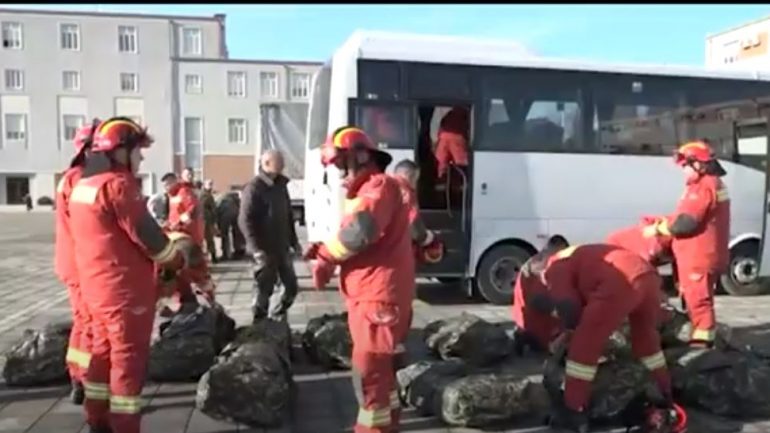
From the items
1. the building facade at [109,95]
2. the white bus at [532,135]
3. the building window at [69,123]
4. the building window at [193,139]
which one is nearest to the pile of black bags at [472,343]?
the white bus at [532,135]

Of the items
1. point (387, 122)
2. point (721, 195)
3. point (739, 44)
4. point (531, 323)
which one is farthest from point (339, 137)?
point (739, 44)

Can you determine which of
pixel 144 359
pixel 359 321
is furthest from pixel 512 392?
pixel 144 359

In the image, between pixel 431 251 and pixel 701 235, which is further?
pixel 431 251

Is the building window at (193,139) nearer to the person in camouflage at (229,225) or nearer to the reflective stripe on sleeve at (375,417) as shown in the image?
the person in camouflage at (229,225)

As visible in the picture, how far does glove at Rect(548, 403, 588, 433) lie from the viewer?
5.09 m

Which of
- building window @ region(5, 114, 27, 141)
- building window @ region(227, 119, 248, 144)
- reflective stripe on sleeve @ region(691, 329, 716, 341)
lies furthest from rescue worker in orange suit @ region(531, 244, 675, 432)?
building window @ region(5, 114, 27, 141)

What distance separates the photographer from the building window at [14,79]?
2318 inches

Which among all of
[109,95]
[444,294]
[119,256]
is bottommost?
[444,294]

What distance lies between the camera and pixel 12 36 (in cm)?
5934

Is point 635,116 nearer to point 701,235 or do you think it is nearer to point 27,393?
point 701,235

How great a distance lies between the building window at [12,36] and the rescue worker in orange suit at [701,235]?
6104cm

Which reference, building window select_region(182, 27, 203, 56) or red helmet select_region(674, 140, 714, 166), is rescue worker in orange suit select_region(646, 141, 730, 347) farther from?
building window select_region(182, 27, 203, 56)

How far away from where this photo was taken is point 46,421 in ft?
17.8

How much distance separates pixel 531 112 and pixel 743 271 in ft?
12.6
